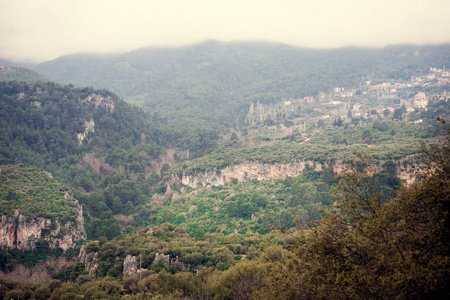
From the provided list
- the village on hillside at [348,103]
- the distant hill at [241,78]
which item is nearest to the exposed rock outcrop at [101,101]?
the distant hill at [241,78]

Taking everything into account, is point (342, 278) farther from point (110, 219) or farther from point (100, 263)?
point (110, 219)

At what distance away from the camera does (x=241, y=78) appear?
7165 inches

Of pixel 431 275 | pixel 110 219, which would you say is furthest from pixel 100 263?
pixel 431 275

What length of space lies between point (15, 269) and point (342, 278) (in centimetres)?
4003

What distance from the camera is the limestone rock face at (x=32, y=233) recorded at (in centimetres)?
4400

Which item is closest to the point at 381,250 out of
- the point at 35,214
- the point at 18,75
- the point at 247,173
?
the point at 35,214

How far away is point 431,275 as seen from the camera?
12016mm

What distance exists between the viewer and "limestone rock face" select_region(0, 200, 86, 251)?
44000 mm

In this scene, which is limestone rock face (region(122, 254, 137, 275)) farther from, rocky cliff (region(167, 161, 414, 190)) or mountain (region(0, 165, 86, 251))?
rocky cliff (region(167, 161, 414, 190))

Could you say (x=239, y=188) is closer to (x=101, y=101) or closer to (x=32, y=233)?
(x=32, y=233)

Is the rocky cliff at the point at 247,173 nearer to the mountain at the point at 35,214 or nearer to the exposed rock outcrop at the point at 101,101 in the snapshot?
the mountain at the point at 35,214

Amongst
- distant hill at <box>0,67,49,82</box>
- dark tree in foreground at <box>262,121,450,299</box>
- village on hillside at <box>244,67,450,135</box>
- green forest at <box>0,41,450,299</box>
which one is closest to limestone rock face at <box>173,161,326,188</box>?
green forest at <box>0,41,450,299</box>

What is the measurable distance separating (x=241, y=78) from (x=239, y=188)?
406 feet

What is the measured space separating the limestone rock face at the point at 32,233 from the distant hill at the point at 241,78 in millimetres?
76947
